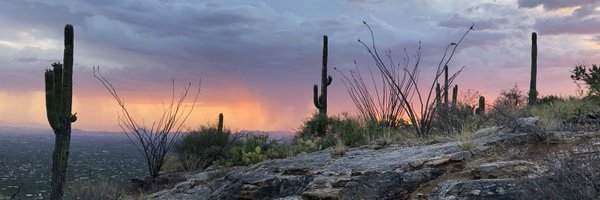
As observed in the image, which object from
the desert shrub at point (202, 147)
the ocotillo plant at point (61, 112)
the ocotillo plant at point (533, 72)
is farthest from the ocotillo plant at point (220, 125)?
the ocotillo plant at point (533, 72)

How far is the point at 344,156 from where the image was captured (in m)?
9.94

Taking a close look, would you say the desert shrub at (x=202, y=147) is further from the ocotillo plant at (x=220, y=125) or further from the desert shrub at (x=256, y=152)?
the desert shrub at (x=256, y=152)

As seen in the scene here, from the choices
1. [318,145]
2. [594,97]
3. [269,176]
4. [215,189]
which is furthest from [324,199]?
[594,97]

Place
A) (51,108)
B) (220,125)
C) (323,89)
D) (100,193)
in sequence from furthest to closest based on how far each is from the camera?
1. (323,89)
2. (220,125)
3. (51,108)
4. (100,193)

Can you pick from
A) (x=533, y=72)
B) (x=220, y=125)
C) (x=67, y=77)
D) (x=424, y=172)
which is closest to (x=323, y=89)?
(x=220, y=125)

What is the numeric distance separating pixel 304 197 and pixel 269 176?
174 centimetres

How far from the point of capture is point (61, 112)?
16.0 metres

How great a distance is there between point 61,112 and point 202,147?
183 inches

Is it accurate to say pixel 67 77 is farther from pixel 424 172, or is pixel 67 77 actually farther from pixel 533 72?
pixel 533 72

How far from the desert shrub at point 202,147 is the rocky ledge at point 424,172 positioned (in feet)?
25.6

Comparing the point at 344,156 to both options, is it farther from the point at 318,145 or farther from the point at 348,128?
the point at 348,128

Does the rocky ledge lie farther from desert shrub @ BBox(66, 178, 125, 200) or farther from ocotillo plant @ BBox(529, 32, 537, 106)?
ocotillo plant @ BBox(529, 32, 537, 106)

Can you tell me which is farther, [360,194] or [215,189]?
[215,189]

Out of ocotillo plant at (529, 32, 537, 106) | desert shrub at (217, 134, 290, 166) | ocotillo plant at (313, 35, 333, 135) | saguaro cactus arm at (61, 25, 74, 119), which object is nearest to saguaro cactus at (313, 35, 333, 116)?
ocotillo plant at (313, 35, 333, 135)
